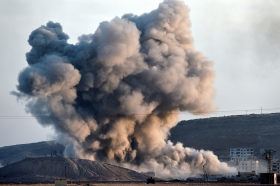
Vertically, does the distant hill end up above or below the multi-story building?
below

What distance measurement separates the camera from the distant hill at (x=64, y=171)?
142625 millimetres

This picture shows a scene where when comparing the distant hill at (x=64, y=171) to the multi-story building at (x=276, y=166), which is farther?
the multi-story building at (x=276, y=166)

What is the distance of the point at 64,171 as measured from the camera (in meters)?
146

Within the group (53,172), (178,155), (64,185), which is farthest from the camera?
(178,155)

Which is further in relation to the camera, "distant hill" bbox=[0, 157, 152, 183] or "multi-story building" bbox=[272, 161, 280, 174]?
"multi-story building" bbox=[272, 161, 280, 174]

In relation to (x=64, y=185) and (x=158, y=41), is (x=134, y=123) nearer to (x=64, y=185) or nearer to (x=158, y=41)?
(x=158, y=41)

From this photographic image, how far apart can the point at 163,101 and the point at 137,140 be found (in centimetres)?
1495

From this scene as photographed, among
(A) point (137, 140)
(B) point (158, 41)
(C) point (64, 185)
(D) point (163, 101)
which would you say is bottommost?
(C) point (64, 185)

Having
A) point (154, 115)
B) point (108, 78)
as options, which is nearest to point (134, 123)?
point (154, 115)

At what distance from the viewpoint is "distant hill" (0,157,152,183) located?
→ 5615 inches

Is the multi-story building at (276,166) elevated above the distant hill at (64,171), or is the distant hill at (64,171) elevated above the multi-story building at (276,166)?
the multi-story building at (276,166)

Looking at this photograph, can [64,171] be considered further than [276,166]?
No

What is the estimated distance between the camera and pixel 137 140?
Result: 557ft

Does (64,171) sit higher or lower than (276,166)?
lower
